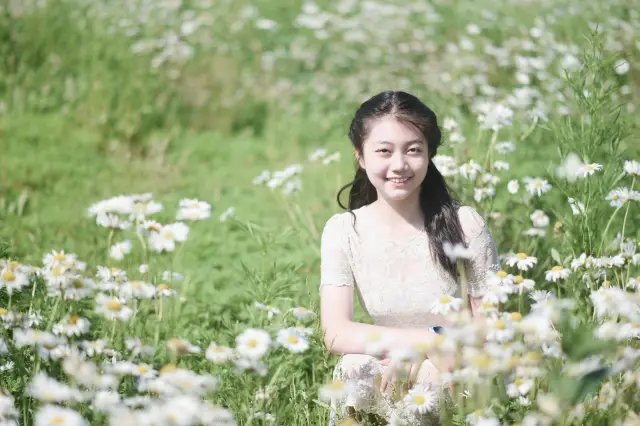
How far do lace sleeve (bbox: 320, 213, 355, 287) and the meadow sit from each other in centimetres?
18

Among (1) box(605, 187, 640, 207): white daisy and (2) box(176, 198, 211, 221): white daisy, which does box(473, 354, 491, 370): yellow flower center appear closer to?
(2) box(176, 198, 211, 221): white daisy

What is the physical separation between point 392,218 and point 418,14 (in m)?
5.98

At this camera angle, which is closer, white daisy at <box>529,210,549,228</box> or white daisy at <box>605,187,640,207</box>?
white daisy at <box>605,187,640,207</box>

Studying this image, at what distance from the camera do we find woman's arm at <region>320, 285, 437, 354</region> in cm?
208

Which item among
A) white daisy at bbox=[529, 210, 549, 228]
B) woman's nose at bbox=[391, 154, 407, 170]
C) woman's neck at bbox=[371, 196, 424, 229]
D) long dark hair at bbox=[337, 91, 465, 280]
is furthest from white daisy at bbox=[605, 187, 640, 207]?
woman's nose at bbox=[391, 154, 407, 170]

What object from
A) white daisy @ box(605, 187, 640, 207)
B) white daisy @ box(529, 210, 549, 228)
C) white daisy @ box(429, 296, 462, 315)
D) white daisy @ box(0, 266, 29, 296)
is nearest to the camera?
white daisy @ box(429, 296, 462, 315)

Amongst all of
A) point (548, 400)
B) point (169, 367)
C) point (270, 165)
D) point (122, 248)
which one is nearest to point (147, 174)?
point (270, 165)

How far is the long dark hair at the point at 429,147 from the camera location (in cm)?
230

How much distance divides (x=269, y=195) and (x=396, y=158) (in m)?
2.76

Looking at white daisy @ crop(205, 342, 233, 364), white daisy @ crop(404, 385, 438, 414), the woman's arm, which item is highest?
white daisy @ crop(205, 342, 233, 364)

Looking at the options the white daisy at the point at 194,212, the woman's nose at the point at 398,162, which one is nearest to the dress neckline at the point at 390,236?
the woman's nose at the point at 398,162

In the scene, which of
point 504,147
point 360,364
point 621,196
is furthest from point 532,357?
point 504,147

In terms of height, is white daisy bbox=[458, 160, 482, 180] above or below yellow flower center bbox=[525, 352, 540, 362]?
above

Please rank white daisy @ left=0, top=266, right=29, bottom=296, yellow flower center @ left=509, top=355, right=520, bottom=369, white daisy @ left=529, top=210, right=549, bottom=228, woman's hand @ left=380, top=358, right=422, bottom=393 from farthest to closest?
white daisy @ left=529, top=210, right=549, bottom=228 < white daisy @ left=0, top=266, right=29, bottom=296 < woman's hand @ left=380, top=358, right=422, bottom=393 < yellow flower center @ left=509, top=355, right=520, bottom=369
